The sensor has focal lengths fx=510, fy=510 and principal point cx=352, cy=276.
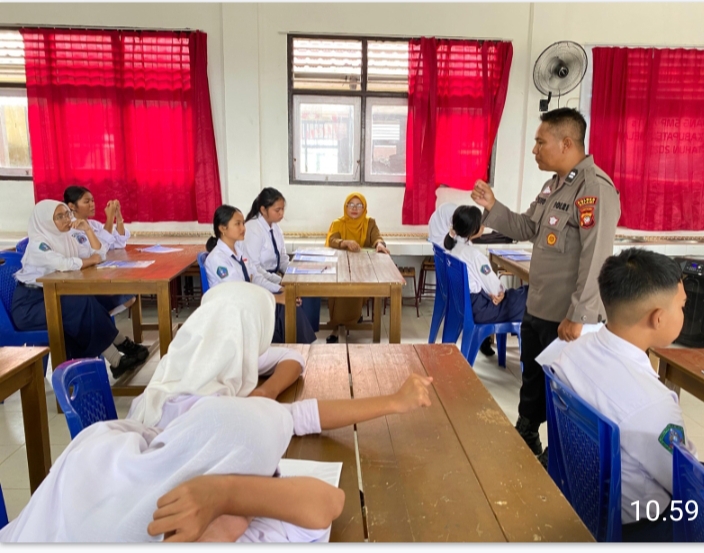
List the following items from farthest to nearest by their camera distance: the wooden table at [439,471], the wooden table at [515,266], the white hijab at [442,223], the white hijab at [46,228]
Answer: the white hijab at [442,223] → the wooden table at [515,266] → the white hijab at [46,228] → the wooden table at [439,471]

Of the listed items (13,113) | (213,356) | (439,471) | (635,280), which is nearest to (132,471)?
(213,356)

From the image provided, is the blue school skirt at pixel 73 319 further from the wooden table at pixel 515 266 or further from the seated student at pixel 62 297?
the wooden table at pixel 515 266

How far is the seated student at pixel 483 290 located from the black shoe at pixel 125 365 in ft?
6.97

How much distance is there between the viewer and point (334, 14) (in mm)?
4598

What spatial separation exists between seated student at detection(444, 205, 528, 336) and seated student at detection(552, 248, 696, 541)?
1610mm

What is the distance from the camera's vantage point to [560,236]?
1963 millimetres

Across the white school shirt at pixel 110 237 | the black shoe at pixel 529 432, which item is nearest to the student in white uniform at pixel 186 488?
the black shoe at pixel 529 432

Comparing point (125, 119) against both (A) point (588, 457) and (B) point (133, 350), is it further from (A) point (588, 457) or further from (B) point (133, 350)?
(A) point (588, 457)

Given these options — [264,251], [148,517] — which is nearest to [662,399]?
[148,517]

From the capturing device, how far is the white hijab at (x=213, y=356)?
3.43ft

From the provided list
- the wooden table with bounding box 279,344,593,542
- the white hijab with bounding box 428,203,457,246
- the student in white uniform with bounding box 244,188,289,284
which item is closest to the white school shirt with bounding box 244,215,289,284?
the student in white uniform with bounding box 244,188,289,284

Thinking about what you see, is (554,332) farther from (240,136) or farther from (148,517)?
(240,136)

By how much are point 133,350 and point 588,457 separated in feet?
9.52

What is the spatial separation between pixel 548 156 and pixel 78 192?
3.00 meters
